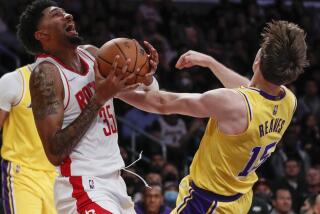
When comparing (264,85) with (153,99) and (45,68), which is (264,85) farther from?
(45,68)

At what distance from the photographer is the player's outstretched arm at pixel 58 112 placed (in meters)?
3.98

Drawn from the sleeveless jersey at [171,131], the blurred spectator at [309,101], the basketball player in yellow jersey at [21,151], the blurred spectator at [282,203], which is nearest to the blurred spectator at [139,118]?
the sleeveless jersey at [171,131]

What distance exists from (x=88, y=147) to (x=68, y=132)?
0.70ft

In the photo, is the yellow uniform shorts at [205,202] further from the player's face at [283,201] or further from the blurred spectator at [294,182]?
the blurred spectator at [294,182]

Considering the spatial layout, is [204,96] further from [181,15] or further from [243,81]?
[181,15]

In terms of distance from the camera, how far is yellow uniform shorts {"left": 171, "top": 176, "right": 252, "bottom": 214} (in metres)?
4.36

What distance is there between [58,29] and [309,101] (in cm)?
868

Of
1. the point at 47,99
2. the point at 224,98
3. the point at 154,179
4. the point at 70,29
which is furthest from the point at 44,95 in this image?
the point at 154,179

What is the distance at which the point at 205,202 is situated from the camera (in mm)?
4363

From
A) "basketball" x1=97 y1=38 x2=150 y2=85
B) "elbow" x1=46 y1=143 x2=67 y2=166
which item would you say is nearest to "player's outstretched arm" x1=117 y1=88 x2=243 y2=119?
"basketball" x1=97 y1=38 x2=150 y2=85

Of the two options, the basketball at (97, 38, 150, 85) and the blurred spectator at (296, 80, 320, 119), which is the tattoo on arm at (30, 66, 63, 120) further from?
the blurred spectator at (296, 80, 320, 119)

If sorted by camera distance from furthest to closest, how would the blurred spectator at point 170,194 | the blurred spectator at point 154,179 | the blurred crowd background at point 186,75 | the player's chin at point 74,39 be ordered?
the blurred crowd background at point 186,75
the blurred spectator at point 170,194
the blurred spectator at point 154,179
the player's chin at point 74,39

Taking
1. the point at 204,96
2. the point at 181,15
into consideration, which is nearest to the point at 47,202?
the point at 204,96

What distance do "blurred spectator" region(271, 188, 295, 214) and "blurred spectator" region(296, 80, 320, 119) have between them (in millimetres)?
3253
